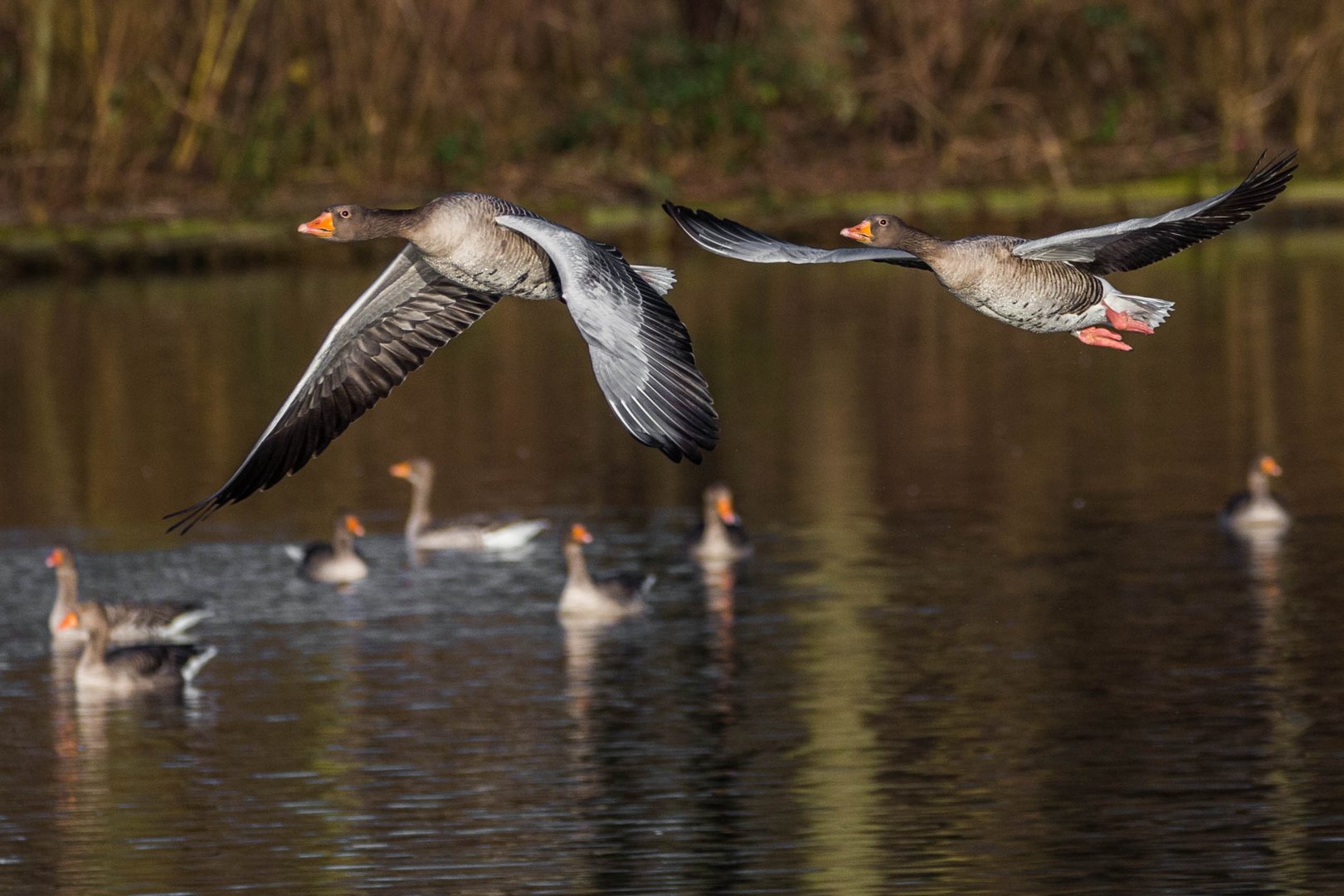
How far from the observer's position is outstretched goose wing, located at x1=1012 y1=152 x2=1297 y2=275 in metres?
10.7

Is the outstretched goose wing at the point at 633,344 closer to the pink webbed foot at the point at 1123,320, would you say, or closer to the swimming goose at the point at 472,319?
the swimming goose at the point at 472,319

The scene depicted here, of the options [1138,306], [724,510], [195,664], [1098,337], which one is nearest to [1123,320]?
[1098,337]

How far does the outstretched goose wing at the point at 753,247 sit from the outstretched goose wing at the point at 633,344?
367mm

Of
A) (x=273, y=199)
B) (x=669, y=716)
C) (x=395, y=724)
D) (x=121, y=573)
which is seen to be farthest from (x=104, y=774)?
(x=273, y=199)

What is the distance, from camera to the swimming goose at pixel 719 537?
29812 millimetres

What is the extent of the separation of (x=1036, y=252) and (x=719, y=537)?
19.3 m

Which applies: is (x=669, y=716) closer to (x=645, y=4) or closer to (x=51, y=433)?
(x=51, y=433)

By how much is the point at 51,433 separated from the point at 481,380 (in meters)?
7.85

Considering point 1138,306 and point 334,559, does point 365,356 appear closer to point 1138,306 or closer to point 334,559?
point 1138,306

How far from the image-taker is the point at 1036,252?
11.0 meters

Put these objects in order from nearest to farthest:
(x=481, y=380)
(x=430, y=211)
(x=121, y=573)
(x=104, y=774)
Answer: (x=430, y=211), (x=104, y=774), (x=121, y=573), (x=481, y=380)

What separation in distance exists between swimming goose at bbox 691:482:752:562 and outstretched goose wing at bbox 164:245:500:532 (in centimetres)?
1685

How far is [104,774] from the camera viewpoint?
22.5 m

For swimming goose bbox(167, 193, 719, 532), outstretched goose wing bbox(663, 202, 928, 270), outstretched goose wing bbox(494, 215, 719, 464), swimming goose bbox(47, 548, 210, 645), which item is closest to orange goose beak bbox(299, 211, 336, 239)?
swimming goose bbox(167, 193, 719, 532)
